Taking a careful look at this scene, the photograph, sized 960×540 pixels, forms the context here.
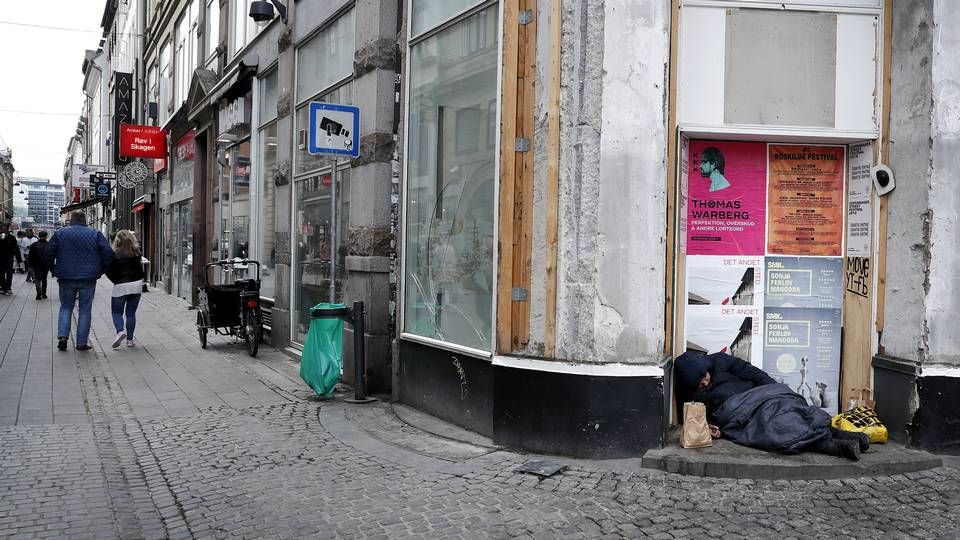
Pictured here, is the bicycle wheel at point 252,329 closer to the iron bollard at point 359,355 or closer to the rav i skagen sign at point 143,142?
the iron bollard at point 359,355

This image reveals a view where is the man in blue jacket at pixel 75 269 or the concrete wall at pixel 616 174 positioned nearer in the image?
the concrete wall at pixel 616 174

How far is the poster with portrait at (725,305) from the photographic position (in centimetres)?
639

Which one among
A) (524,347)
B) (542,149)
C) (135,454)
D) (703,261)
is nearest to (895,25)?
(703,261)

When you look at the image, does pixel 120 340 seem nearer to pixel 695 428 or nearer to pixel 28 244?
pixel 695 428

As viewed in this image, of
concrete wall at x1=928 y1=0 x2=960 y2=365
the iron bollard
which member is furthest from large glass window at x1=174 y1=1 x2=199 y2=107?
concrete wall at x1=928 y1=0 x2=960 y2=365

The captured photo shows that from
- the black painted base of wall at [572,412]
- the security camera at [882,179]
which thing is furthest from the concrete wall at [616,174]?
the security camera at [882,179]

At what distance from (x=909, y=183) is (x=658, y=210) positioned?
6.21ft

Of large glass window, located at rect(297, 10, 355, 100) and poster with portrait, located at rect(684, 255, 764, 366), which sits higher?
large glass window, located at rect(297, 10, 355, 100)

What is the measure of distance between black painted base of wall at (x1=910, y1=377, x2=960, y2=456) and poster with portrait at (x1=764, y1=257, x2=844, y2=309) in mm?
998

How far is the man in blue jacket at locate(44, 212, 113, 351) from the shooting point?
1093 cm

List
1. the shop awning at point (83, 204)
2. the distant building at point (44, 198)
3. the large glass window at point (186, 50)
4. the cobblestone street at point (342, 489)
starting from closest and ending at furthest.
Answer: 1. the cobblestone street at point (342, 489)
2. the large glass window at point (186, 50)
3. the shop awning at point (83, 204)
4. the distant building at point (44, 198)

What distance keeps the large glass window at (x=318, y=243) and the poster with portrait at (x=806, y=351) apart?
486 cm

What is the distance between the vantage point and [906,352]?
19.0 ft

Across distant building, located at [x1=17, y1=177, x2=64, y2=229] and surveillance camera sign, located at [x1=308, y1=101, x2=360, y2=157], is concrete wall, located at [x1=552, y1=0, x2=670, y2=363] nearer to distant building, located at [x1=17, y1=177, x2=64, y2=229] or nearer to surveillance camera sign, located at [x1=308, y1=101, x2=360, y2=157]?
surveillance camera sign, located at [x1=308, y1=101, x2=360, y2=157]
